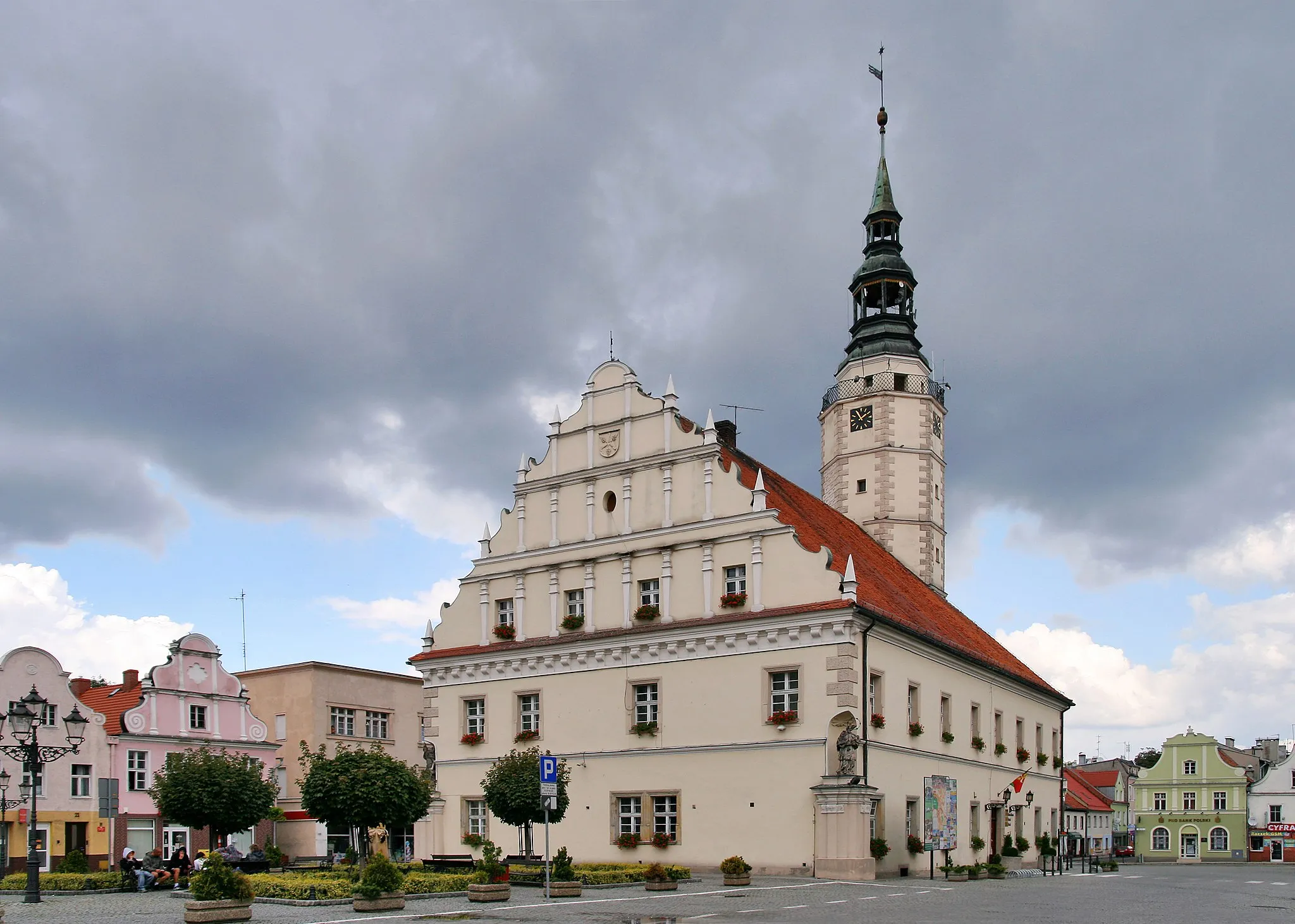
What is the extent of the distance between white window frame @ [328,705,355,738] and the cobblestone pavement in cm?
2852

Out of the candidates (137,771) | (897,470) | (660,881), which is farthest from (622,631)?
(137,771)

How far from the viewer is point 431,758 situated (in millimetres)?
44531

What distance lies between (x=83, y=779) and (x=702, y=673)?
23.8 metres

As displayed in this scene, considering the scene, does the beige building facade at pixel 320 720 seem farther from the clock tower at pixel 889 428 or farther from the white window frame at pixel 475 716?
the clock tower at pixel 889 428

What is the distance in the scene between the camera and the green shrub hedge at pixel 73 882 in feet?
103

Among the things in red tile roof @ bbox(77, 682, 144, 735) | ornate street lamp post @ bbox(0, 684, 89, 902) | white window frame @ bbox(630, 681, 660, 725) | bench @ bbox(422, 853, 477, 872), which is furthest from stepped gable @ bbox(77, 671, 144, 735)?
white window frame @ bbox(630, 681, 660, 725)

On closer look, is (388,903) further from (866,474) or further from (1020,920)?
(866,474)

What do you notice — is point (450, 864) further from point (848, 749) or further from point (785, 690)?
point (848, 749)

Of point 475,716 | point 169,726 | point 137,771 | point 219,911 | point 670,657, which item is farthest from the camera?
point 169,726

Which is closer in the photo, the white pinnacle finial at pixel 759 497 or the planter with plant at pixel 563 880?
the planter with plant at pixel 563 880

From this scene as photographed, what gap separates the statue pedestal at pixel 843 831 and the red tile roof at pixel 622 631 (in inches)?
185

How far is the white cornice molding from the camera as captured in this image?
3603 centimetres

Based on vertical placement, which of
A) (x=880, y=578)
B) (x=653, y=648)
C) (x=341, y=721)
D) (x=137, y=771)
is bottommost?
(x=137, y=771)

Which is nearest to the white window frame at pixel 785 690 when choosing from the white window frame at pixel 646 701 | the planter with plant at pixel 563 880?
the white window frame at pixel 646 701
